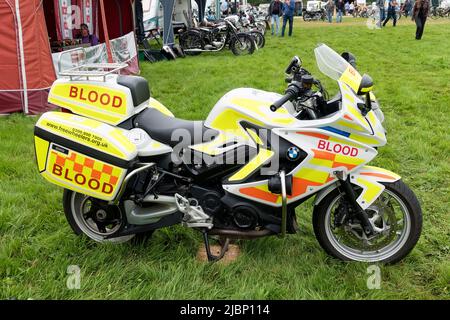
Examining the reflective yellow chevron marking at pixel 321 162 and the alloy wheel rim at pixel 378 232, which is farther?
the alloy wheel rim at pixel 378 232

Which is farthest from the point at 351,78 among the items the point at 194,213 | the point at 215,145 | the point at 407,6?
the point at 407,6

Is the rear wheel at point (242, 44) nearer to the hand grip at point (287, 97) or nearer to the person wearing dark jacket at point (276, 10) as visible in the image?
the person wearing dark jacket at point (276, 10)

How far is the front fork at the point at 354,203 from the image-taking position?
9.13 ft

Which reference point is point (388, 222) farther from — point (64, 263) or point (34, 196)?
point (34, 196)

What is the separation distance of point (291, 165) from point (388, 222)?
79 centimetres

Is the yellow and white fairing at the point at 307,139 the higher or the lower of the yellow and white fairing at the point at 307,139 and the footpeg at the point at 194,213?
the higher

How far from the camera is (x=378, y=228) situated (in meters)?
2.94

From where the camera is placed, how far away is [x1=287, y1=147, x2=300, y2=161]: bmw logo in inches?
107

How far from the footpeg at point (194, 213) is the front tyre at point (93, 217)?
444 millimetres

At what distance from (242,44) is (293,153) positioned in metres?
11.5

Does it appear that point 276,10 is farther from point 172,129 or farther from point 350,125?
point 350,125

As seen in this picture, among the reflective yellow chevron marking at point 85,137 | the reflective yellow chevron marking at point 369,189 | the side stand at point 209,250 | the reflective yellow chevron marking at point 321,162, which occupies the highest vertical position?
the reflective yellow chevron marking at point 85,137

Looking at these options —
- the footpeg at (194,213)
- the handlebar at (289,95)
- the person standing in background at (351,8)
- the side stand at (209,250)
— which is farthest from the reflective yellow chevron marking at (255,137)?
the person standing in background at (351,8)
